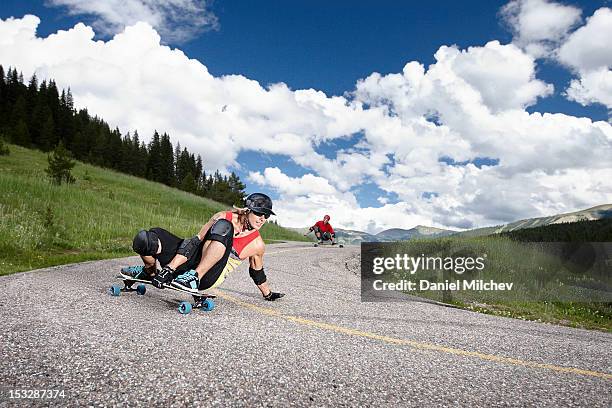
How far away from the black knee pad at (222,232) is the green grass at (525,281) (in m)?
4.74

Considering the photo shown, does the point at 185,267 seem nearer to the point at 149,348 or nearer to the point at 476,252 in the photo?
the point at 149,348

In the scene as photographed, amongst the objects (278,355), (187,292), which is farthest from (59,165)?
(278,355)

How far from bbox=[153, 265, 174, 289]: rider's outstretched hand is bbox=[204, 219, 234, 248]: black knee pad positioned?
2.16 ft

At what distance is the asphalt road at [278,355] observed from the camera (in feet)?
8.68

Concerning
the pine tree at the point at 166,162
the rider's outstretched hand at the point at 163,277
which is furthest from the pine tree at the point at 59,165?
the pine tree at the point at 166,162

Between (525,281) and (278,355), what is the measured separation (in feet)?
31.6

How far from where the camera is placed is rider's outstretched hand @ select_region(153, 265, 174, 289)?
4.95m

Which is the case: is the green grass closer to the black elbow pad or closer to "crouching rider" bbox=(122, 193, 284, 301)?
the black elbow pad

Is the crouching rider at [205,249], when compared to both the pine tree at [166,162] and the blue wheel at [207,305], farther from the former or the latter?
the pine tree at [166,162]

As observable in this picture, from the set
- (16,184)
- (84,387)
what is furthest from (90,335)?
(16,184)

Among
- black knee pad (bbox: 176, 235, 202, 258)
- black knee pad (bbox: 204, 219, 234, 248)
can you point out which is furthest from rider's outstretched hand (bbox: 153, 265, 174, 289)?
black knee pad (bbox: 204, 219, 234, 248)

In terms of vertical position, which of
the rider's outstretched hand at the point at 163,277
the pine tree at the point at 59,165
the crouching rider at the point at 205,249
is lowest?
the rider's outstretched hand at the point at 163,277

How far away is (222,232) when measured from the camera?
5.18 meters

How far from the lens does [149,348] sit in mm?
3383
